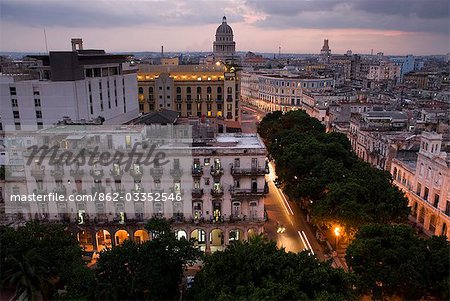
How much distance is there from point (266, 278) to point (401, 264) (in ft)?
41.7

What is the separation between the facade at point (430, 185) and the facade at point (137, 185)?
25.8m

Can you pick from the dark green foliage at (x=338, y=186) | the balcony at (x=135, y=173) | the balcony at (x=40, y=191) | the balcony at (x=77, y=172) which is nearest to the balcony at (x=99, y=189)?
the balcony at (x=77, y=172)

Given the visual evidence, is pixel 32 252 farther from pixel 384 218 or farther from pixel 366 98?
pixel 366 98

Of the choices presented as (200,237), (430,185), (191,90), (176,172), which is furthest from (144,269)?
(191,90)

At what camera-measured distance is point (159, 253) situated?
39531mm

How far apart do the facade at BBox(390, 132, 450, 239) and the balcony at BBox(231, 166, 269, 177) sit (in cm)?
2559

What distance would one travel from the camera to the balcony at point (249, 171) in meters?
51.4

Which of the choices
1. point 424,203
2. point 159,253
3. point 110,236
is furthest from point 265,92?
point 159,253

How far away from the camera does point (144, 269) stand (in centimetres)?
3822

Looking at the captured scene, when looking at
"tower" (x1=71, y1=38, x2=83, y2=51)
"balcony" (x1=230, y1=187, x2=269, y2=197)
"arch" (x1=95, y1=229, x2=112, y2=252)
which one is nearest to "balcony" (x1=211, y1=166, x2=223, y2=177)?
"balcony" (x1=230, y1=187, x2=269, y2=197)

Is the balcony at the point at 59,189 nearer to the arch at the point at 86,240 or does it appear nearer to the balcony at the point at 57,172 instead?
the balcony at the point at 57,172

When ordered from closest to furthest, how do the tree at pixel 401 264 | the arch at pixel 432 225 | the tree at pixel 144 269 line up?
the tree at pixel 401 264
the tree at pixel 144 269
the arch at pixel 432 225

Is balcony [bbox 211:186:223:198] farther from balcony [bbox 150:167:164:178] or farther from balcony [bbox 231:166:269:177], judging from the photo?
balcony [bbox 150:167:164:178]

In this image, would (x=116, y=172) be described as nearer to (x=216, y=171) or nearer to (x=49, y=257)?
(x=216, y=171)
